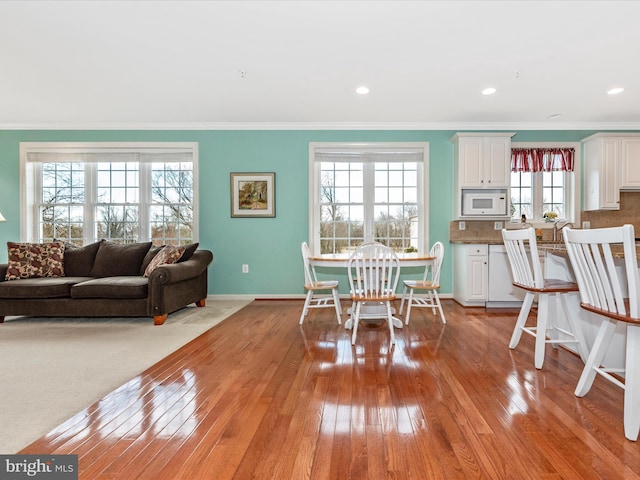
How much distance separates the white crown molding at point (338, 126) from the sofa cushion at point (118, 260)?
1.86 m

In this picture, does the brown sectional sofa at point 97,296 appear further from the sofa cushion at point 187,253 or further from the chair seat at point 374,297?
the chair seat at point 374,297

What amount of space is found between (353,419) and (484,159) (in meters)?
4.13

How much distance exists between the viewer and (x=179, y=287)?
13.2 ft

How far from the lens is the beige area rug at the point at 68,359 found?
6.01 feet

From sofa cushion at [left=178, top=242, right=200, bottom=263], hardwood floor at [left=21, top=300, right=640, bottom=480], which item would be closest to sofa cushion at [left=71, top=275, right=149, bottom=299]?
sofa cushion at [left=178, top=242, right=200, bottom=263]

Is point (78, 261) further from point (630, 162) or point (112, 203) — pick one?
point (630, 162)

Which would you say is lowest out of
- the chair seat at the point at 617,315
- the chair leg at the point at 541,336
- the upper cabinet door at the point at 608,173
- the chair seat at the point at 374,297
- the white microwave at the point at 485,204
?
the chair leg at the point at 541,336

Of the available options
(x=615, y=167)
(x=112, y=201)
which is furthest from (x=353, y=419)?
(x=615, y=167)

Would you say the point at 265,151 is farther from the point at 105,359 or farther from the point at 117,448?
the point at 117,448

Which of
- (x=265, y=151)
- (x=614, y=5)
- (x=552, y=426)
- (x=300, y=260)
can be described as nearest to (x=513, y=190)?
(x=614, y=5)

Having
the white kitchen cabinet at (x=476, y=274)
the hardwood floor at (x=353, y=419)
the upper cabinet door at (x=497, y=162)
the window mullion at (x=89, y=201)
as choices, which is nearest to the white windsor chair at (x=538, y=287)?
the hardwood floor at (x=353, y=419)

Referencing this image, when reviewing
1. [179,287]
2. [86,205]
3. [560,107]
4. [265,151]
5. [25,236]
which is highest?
[560,107]

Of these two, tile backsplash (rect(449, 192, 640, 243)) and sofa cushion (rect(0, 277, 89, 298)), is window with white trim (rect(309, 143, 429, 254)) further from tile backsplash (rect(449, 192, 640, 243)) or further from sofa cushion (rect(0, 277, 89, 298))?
sofa cushion (rect(0, 277, 89, 298))

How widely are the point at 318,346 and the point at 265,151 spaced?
3.21 meters
